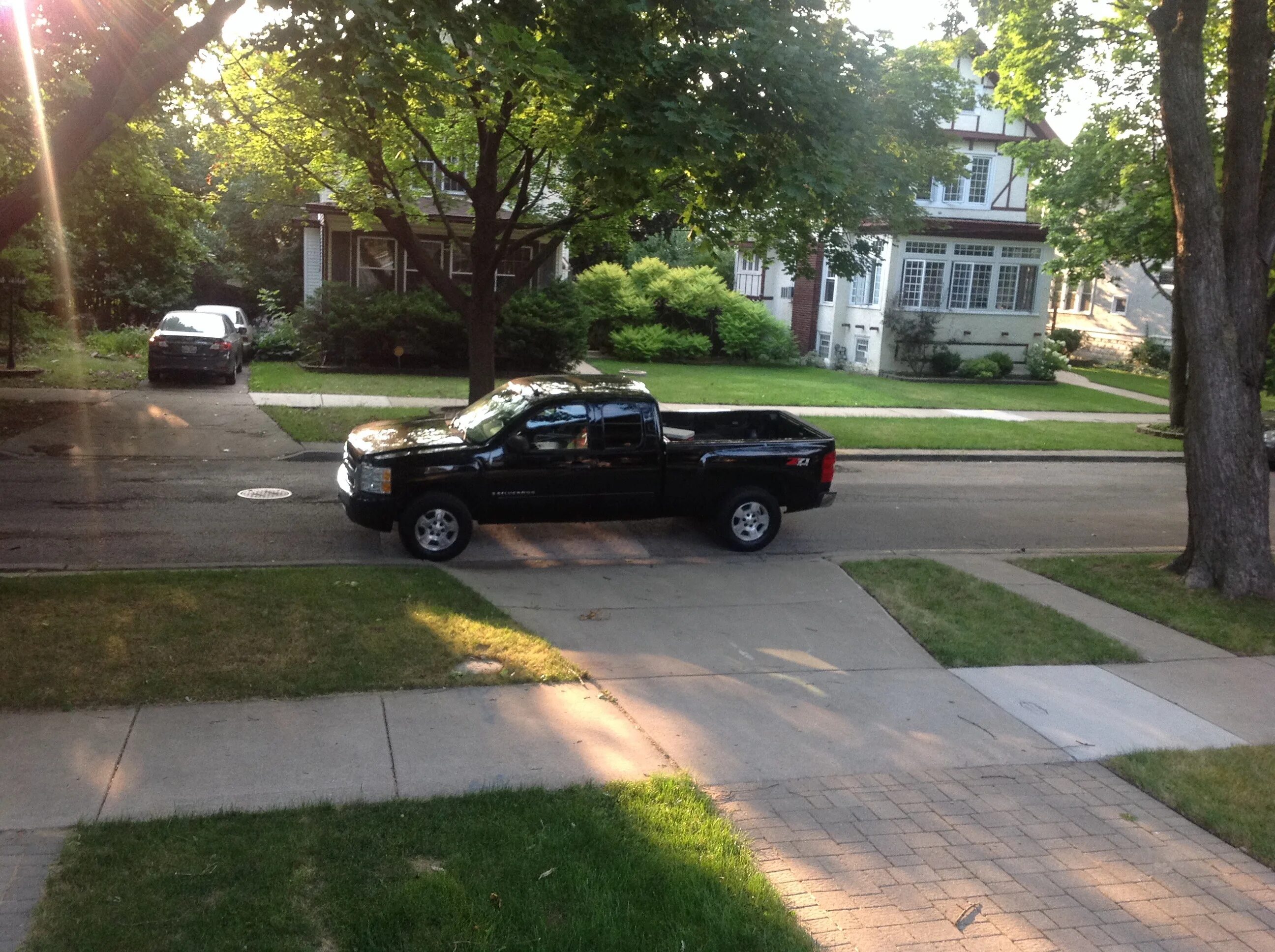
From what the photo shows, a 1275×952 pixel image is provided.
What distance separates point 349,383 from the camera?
77.3 ft

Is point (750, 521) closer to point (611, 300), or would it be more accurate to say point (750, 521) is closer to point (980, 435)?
point (980, 435)

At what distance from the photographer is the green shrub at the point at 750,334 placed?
3369cm

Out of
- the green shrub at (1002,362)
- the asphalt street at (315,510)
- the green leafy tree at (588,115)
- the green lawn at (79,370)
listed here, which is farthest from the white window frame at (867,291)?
the green lawn at (79,370)

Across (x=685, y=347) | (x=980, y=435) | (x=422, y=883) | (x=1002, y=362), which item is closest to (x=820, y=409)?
(x=980, y=435)

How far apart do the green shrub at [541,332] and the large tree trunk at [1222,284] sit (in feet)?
58.9

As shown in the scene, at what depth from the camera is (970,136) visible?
33.8 m

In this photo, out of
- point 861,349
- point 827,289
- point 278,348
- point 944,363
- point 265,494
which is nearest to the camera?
point 265,494

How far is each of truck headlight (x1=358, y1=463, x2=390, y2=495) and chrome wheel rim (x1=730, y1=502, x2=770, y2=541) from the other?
11.5 ft

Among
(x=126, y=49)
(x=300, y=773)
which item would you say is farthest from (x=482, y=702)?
(x=126, y=49)

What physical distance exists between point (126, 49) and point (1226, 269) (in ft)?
33.6

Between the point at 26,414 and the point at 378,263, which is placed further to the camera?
the point at 378,263

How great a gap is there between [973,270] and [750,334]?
734 cm

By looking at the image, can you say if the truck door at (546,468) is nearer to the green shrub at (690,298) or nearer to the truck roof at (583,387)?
the truck roof at (583,387)

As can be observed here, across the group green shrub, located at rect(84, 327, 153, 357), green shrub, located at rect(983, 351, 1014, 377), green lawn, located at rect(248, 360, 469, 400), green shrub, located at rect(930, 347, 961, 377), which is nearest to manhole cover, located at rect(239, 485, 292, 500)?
green lawn, located at rect(248, 360, 469, 400)
